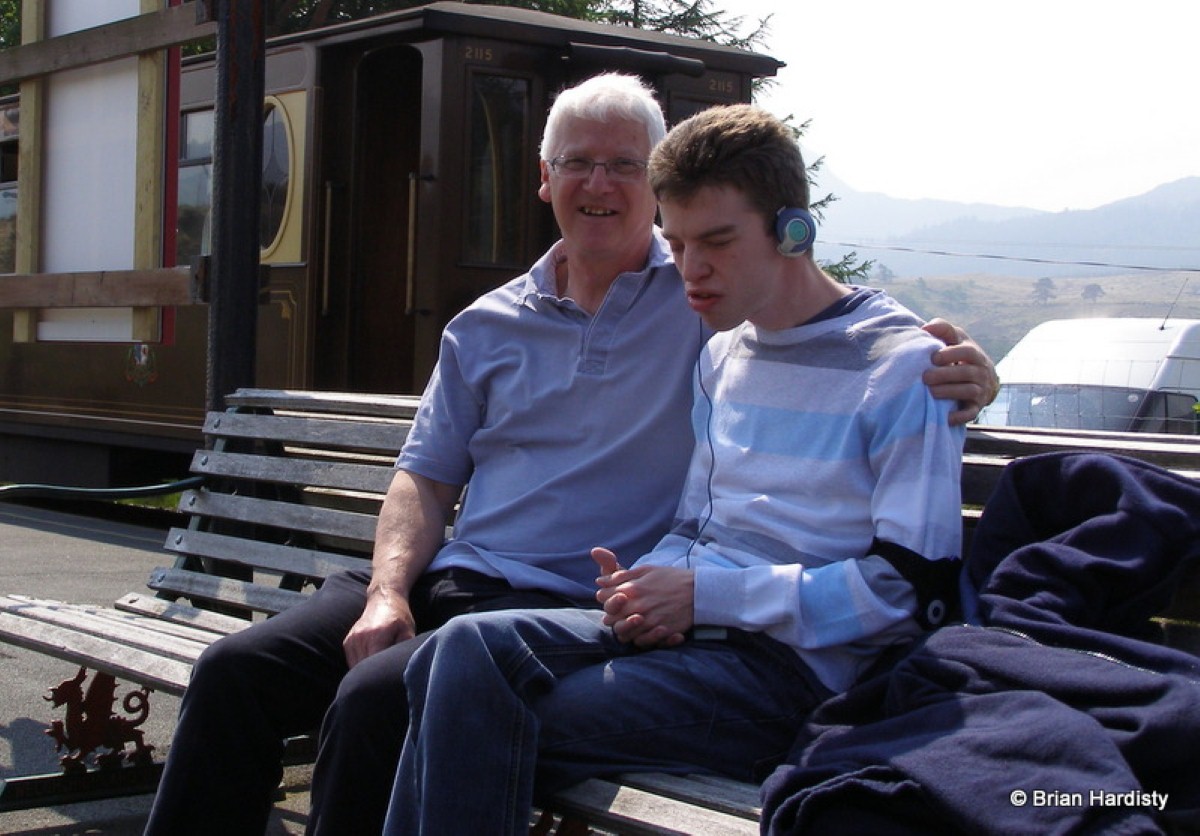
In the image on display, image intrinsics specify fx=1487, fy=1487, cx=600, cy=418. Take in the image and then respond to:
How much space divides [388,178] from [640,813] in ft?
26.0

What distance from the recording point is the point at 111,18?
5383 mm

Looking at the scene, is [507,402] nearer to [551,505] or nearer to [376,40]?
[551,505]

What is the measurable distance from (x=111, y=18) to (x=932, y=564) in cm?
415

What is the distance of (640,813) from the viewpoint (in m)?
2.22

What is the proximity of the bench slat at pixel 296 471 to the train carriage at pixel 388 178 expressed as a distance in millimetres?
3484

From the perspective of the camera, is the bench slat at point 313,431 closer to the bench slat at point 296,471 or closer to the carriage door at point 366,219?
the bench slat at point 296,471

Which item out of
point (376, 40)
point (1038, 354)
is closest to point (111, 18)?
point (376, 40)

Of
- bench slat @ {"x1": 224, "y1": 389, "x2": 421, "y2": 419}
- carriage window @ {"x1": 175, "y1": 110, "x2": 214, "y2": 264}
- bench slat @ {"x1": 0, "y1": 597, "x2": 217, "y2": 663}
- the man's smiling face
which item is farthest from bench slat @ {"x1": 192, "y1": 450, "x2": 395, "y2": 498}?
carriage window @ {"x1": 175, "y1": 110, "x2": 214, "y2": 264}

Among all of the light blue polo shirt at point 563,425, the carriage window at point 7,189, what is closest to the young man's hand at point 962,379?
the light blue polo shirt at point 563,425

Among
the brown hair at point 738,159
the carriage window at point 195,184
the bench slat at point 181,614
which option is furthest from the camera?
the carriage window at point 195,184

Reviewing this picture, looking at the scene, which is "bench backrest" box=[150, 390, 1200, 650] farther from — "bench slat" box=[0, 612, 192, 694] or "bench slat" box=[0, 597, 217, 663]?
"bench slat" box=[0, 612, 192, 694]

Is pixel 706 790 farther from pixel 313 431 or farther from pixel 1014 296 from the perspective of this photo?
pixel 1014 296

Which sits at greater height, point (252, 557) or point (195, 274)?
point (195, 274)

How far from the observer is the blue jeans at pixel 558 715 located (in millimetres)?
2268
